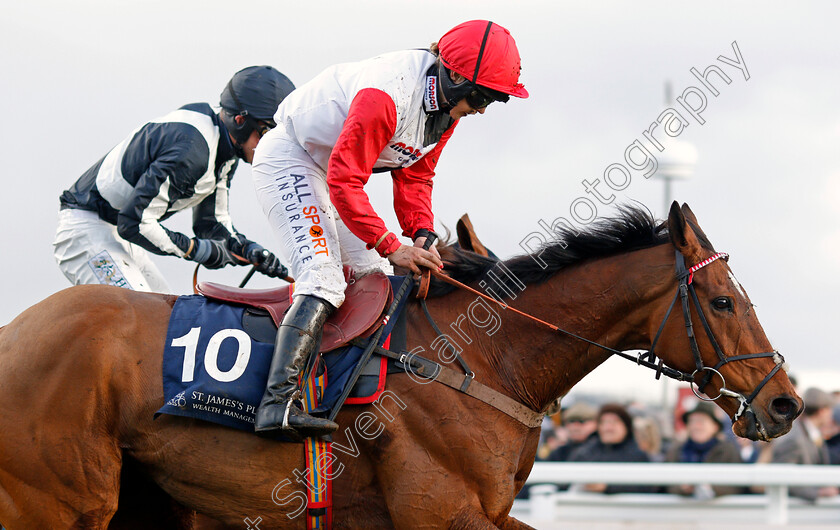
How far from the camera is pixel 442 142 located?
4.00 m

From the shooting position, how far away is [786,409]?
3.24 m

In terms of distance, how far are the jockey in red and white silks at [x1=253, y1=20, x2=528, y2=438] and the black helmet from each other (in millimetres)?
1025

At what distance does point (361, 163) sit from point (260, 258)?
4.72 feet

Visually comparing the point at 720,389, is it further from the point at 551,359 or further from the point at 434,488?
the point at 434,488

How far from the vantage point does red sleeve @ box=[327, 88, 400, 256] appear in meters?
3.29

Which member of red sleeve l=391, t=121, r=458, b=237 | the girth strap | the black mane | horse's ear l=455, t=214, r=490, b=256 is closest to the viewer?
the girth strap

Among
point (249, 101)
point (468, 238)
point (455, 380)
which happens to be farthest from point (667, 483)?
point (249, 101)

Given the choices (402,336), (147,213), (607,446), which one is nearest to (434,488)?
(402,336)

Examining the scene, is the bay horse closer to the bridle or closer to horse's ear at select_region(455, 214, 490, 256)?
the bridle

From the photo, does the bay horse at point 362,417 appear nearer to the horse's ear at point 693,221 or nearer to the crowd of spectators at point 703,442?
the horse's ear at point 693,221

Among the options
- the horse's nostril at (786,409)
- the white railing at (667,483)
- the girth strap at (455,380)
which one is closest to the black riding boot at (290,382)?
the girth strap at (455,380)

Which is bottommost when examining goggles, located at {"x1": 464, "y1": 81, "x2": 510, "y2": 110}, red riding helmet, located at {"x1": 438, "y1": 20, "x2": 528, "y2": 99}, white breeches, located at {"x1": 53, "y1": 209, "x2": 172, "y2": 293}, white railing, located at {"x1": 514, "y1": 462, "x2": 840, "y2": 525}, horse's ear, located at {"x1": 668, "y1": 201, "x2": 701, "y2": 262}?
white railing, located at {"x1": 514, "y1": 462, "x2": 840, "y2": 525}

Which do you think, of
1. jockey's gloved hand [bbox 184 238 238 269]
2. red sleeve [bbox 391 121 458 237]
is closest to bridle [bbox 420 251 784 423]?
red sleeve [bbox 391 121 458 237]

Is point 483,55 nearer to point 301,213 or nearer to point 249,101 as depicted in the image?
point 301,213
